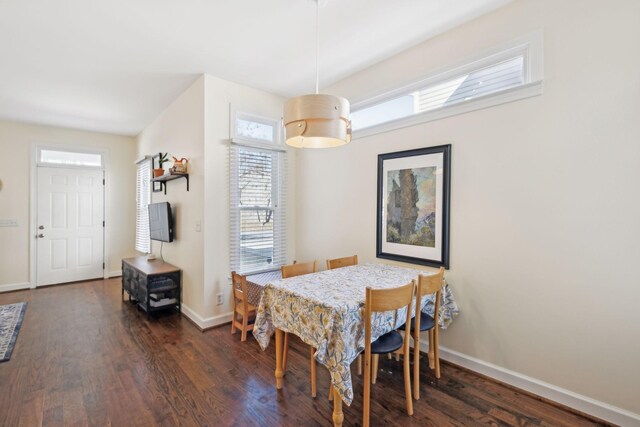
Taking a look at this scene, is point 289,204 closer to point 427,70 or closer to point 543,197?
point 427,70

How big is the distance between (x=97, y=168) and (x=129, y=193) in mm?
696

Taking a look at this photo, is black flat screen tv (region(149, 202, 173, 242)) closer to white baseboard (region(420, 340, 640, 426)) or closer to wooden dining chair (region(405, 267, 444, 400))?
wooden dining chair (region(405, 267, 444, 400))

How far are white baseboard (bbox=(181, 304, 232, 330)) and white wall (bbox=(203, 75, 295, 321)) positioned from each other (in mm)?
23

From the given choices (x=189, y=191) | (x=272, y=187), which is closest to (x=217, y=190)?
(x=189, y=191)

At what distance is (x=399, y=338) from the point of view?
2027 mm

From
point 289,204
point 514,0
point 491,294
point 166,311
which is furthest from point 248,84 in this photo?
point 491,294

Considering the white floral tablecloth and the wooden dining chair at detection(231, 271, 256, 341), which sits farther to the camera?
the wooden dining chair at detection(231, 271, 256, 341)

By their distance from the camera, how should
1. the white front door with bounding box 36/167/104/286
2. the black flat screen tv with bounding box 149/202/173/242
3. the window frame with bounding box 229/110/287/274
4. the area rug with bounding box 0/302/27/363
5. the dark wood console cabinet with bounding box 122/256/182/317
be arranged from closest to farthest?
the area rug with bounding box 0/302/27/363
the window frame with bounding box 229/110/287/274
the dark wood console cabinet with bounding box 122/256/182/317
the black flat screen tv with bounding box 149/202/173/242
the white front door with bounding box 36/167/104/286

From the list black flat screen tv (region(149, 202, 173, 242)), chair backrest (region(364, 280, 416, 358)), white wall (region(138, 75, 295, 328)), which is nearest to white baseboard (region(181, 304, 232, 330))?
white wall (region(138, 75, 295, 328))

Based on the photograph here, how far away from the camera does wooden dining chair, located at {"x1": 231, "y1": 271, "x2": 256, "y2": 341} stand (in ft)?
10.2

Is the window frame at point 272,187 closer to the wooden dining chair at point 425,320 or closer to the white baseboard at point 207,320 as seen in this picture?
Result: the white baseboard at point 207,320

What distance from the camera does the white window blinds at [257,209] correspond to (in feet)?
11.9

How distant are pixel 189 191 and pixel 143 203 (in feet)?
8.14

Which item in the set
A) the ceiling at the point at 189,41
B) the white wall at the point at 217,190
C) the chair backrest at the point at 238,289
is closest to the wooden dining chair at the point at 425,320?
the chair backrest at the point at 238,289
